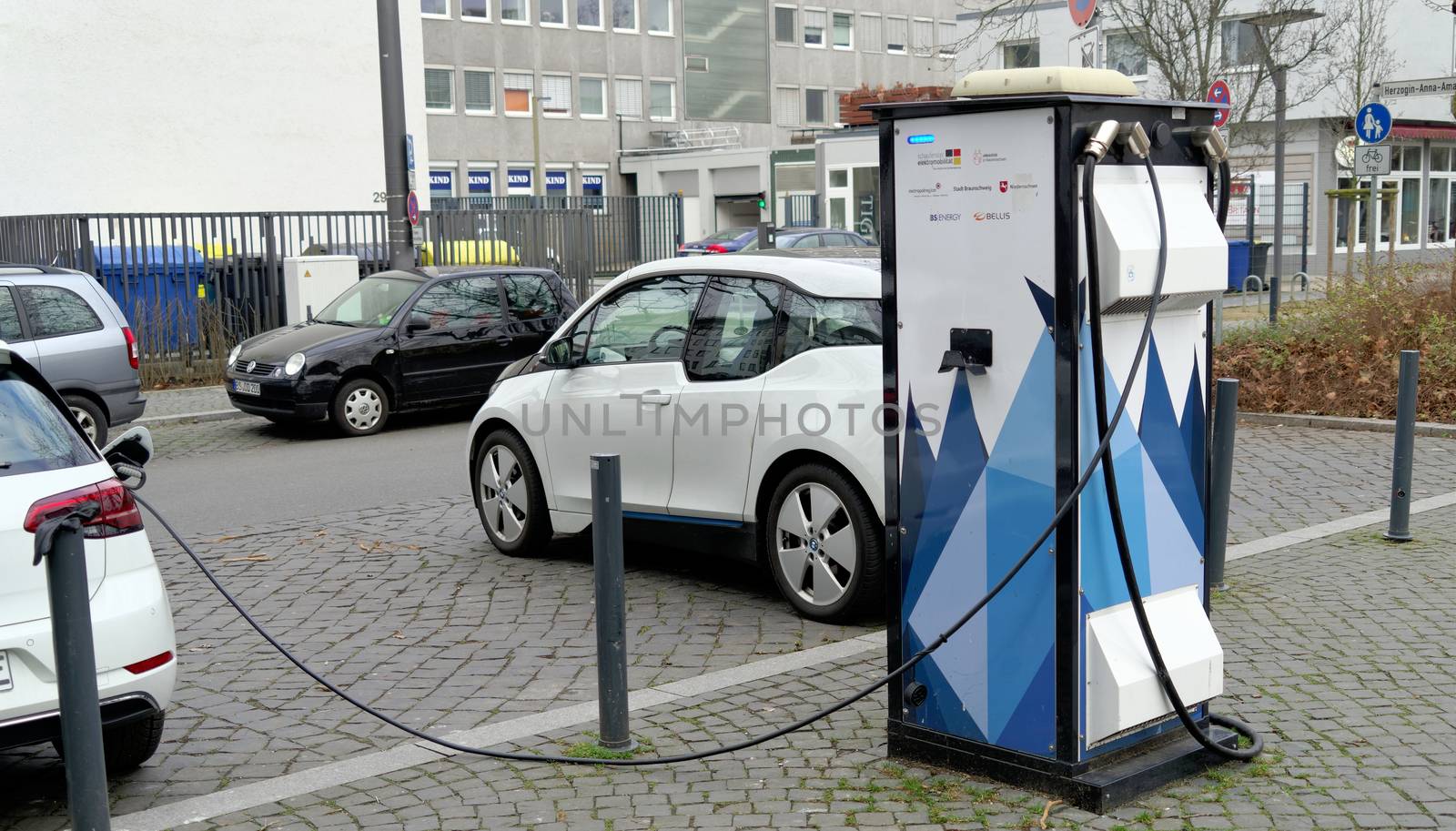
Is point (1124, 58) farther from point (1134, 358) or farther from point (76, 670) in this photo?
point (76, 670)

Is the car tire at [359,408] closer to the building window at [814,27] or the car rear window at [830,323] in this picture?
the car rear window at [830,323]

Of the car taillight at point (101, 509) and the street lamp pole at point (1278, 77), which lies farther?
the street lamp pole at point (1278, 77)

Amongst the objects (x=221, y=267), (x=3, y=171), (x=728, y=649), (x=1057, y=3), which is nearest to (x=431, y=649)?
(x=728, y=649)

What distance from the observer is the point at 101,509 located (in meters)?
4.57

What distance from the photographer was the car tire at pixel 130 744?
Answer: 487 centimetres

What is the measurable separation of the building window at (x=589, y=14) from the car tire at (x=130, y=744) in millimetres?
60489

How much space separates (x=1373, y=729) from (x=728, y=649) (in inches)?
101

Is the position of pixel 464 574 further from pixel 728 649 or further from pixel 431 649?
pixel 728 649

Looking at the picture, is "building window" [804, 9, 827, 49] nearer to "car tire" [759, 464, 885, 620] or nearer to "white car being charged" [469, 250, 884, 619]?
"white car being charged" [469, 250, 884, 619]

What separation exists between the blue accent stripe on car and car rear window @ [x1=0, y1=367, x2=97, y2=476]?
308 centimetres

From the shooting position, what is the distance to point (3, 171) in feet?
94.8

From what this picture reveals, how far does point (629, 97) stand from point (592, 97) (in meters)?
1.93

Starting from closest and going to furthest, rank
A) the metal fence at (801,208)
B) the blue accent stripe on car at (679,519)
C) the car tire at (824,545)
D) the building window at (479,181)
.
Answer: the car tire at (824,545) → the blue accent stripe on car at (679,519) → the metal fence at (801,208) → the building window at (479,181)

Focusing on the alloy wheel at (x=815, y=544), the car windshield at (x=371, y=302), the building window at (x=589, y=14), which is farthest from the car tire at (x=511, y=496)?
the building window at (x=589, y=14)
